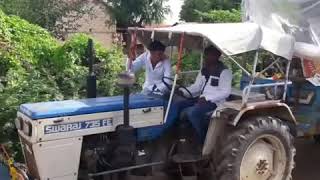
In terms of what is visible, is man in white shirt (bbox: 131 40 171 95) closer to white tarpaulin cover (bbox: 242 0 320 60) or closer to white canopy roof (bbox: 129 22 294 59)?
white canopy roof (bbox: 129 22 294 59)

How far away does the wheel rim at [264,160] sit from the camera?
5832 millimetres

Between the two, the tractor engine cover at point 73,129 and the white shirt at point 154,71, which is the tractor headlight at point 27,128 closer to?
the tractor engine cover at point 73,129

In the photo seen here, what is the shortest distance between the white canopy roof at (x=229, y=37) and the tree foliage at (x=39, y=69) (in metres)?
2.51

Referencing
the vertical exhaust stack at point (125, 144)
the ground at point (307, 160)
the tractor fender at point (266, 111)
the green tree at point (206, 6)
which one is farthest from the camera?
the green tree at point (206, 6)

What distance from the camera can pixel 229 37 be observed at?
17.9 feet

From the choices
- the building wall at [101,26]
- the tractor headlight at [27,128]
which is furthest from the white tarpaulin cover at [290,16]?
the building wall at [101,26]

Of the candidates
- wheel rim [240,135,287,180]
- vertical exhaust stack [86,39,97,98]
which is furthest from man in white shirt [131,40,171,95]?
wheel rim [240,135,287,180]

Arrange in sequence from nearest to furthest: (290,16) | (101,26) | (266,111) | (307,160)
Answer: (266,111) < (290,16) < (307,160) < (101,26)

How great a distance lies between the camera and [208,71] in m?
6.03

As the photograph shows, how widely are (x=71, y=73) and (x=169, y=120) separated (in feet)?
13.5

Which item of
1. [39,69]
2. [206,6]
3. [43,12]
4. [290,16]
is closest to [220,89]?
[290,16]

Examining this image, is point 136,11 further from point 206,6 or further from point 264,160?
point 264,160

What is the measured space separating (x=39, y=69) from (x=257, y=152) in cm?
525

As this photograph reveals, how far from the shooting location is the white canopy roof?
539 cm
